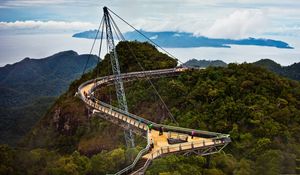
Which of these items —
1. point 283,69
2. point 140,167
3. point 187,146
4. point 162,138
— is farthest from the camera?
point 283,69

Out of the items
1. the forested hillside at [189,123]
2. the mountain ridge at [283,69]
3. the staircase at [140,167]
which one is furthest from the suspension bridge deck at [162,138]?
the mountain ridge at [283,69]

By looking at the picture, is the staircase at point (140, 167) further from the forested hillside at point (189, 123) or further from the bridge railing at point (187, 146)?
the bridge railing at point (187, 146)

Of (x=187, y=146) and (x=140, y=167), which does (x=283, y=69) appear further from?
(x=140, y=167)

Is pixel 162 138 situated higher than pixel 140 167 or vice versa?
pixel 162 138

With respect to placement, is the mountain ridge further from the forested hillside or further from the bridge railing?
the bridge railing

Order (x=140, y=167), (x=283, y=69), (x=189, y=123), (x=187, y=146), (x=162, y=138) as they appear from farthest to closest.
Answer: (x=283, y=69) → (x=189, y=123) → (x=162, y=138) → (x=187, y=146) → (x=140, y=167)

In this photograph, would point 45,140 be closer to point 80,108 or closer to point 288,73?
point 80,108

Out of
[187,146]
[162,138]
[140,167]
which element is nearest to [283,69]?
[162,138]

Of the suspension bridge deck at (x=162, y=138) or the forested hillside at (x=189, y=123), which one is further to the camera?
the suspension bridge deck at (x=162, y=138)
